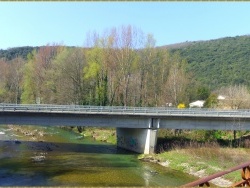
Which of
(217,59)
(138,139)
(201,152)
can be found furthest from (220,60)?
(201,152)

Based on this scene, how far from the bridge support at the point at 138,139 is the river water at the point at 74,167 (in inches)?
49.4

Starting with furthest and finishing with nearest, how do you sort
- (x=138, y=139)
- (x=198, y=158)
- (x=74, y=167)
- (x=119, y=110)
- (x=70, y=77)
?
(x=70, y=77) < (x=138, y=139) < (x=119, y=110) < (x=198, y=158) < (x=74, y=167)

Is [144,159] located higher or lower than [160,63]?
lower

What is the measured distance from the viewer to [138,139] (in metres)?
34.0

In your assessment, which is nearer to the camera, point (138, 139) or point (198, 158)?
point (198, 158)

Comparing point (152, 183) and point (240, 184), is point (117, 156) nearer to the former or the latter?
point (152, 183)

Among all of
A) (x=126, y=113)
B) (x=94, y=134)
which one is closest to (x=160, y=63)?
(x=94, y=134)

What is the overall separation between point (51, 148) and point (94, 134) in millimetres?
12238

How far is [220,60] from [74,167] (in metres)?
105

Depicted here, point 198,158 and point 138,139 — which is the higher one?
point 138,139

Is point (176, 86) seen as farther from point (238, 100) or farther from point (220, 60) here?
point (220, 60)

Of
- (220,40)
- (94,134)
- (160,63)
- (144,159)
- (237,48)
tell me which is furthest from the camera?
(220,40)

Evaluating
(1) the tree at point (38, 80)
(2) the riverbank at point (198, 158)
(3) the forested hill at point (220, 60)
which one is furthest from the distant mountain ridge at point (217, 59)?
(2) the riverbank at point (198, 158)

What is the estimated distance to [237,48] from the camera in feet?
429
